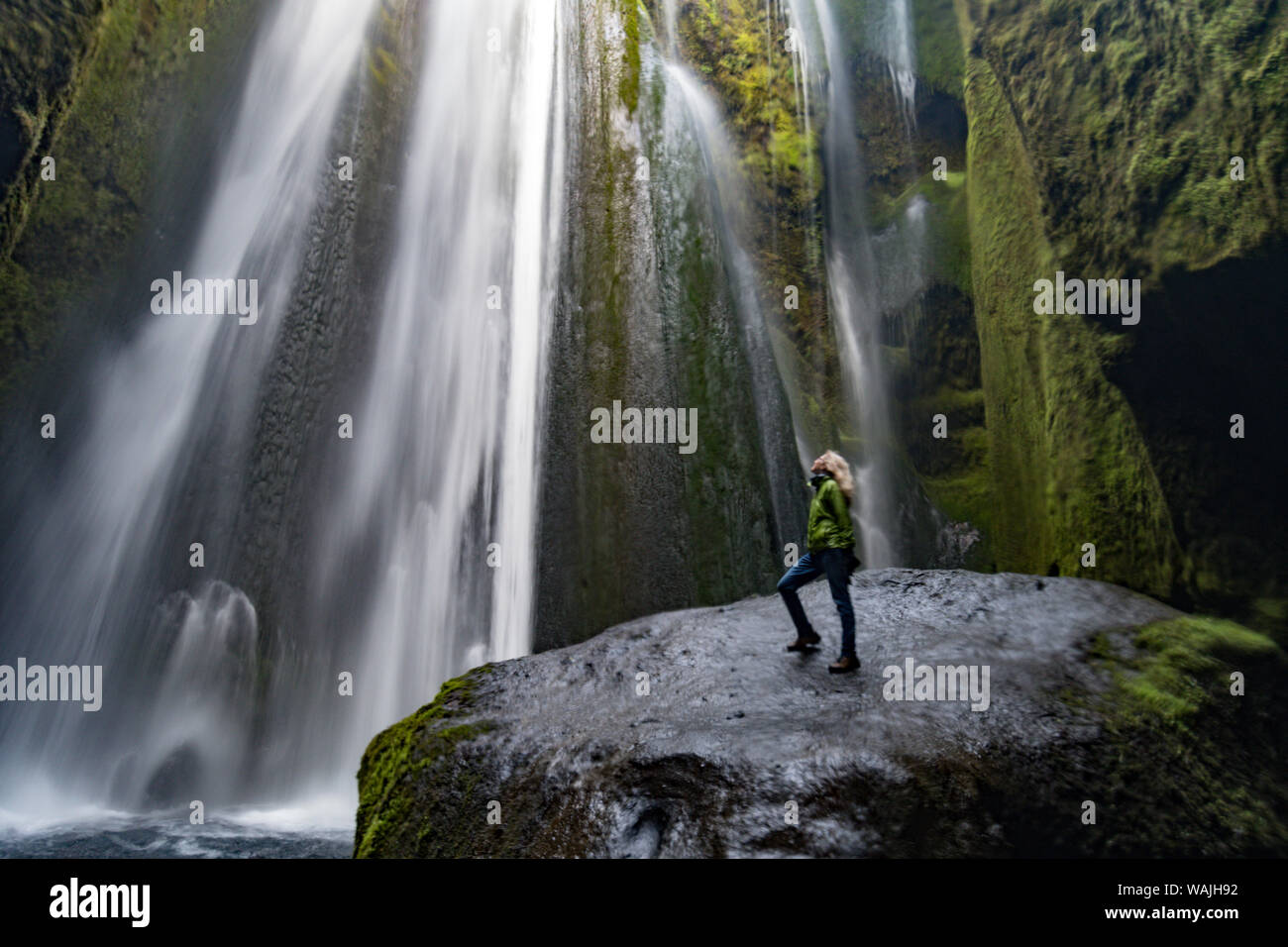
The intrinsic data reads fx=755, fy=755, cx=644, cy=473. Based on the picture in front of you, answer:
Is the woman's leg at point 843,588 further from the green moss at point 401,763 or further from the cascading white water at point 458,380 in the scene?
the cascading white water at point 458,380

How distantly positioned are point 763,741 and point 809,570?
152 centimetres

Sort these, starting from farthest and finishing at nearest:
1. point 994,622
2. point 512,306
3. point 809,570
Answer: point 512,306 → point 994,622 → point 809,570

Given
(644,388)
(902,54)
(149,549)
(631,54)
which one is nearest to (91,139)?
(149,549)

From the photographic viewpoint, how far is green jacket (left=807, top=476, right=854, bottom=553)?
4520 millimetres

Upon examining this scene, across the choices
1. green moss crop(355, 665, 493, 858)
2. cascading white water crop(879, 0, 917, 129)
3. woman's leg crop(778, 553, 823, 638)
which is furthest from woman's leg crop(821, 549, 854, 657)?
cascading white water crop(879, 0, 917, 129)

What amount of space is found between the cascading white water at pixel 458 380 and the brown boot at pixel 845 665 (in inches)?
171

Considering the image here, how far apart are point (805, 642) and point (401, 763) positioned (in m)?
2.55

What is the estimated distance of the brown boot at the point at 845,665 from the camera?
4.48 metres

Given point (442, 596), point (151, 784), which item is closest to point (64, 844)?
point (151, 784)

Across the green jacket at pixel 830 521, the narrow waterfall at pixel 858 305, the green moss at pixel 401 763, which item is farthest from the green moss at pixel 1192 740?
the narrow waterfall at pixel 858 305

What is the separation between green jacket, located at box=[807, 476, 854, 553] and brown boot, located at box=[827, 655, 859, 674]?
2.16ft

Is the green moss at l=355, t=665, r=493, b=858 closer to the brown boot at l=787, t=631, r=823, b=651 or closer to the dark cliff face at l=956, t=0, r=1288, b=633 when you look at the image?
the brown boot at l=787, t=631, r=823, b=651

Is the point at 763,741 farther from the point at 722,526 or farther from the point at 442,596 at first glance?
the point at 442,596

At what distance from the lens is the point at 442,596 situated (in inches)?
366
